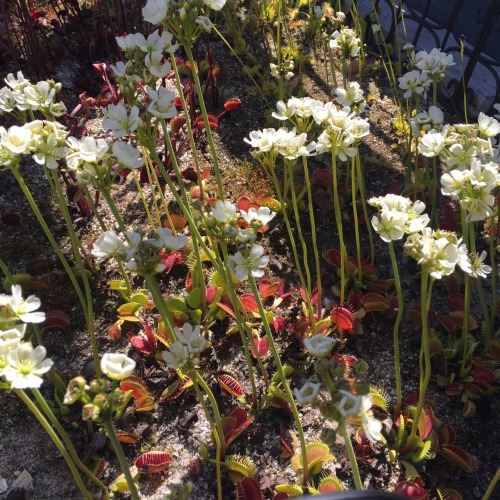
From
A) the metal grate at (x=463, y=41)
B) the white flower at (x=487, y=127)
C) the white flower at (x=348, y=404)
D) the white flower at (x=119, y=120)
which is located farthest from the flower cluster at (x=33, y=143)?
the metal grate at (x=463, y=41)

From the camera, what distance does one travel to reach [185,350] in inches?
A: 51.1

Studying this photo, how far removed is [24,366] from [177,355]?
36 centimetres

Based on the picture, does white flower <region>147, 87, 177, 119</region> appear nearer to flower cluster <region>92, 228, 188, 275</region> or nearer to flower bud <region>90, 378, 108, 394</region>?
flower cluster <region>92, 228, 188, 275</region>

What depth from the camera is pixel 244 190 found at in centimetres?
260

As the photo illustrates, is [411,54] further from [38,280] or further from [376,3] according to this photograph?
[38,280]

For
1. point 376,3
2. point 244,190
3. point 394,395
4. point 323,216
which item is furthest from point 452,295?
point 376,3

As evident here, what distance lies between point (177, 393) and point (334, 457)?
1.88 ft

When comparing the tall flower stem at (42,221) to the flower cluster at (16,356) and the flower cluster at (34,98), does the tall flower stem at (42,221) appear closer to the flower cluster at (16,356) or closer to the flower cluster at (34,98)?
the flower cluster at (34,98)

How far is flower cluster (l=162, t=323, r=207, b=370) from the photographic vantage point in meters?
1.30

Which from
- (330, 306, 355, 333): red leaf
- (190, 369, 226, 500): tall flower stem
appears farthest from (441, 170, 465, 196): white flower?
(190, 369, 226, 500): tall flower stem

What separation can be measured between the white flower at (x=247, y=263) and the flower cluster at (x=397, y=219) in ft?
1.03

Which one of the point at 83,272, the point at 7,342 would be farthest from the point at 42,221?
the point at 7,342

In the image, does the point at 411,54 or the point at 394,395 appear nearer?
the point at 394,395

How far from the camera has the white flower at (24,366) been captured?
106 centimetres
